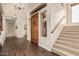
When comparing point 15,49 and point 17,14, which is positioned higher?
point 17,14

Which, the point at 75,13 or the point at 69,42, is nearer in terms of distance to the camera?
the point at 75,13

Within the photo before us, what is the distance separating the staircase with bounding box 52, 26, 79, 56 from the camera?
9.75 feet

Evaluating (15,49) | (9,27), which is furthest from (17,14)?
(15,49)

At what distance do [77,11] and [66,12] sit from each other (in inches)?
10.6

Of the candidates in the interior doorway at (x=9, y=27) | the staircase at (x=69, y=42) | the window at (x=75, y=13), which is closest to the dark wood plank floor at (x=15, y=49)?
the interior doorway at (x=9, y=27)

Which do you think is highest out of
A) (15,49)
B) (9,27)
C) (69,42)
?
(9,27)

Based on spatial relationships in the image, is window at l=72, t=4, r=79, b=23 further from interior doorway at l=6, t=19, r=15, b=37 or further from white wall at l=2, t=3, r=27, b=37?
interior doorway at l=6, t=19, r=15, b=37

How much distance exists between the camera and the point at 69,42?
3.02 m

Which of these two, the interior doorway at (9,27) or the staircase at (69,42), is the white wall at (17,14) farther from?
the staircase at (69,42)

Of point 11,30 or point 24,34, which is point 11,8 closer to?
point 11,30

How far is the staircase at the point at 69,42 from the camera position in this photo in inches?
117

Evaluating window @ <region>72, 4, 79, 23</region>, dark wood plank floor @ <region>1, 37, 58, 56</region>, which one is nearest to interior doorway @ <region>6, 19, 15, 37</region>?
dark wood plank floor @ <region>1, 37, 58, 56</region>

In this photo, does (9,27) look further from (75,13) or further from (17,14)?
(75,13)

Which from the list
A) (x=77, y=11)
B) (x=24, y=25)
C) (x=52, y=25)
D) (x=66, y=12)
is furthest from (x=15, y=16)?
(x=52, y=25)
